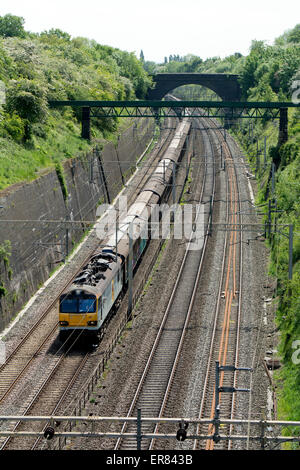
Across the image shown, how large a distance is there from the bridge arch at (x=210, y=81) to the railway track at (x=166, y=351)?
237 ft

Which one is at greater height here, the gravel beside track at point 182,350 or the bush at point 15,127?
the bush at point 15,127

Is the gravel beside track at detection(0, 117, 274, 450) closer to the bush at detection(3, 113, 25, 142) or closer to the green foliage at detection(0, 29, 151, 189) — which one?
the green foliage at detection(0, 29, 151, 189)

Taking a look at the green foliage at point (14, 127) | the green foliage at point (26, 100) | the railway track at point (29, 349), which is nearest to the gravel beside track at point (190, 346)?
the railway track at point (29, 349)

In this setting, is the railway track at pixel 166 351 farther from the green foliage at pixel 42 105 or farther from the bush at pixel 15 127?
the bush at pixel 15 127

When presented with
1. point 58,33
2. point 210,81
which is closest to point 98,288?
point 210,81

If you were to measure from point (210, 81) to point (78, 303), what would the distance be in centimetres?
9033

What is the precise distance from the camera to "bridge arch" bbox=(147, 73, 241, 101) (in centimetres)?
11294

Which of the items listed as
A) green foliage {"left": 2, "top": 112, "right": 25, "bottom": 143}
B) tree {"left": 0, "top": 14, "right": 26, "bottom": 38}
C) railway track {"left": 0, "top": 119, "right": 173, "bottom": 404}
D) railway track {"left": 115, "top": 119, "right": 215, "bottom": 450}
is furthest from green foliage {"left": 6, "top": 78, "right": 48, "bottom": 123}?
tree {"left": 0, "top": 14, "right": 26, "bottom": 38}

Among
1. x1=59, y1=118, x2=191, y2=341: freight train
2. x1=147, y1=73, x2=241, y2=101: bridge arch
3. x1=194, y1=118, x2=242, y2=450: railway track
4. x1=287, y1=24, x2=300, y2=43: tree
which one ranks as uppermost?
x1=287, y1=24, x2=300, y2=43: tree

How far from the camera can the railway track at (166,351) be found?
2441 cm

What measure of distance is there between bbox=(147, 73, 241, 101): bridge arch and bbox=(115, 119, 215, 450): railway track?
72.3 m

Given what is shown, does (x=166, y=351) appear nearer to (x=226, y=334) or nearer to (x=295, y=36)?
(x=226, y=334)

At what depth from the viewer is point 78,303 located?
29359mm
